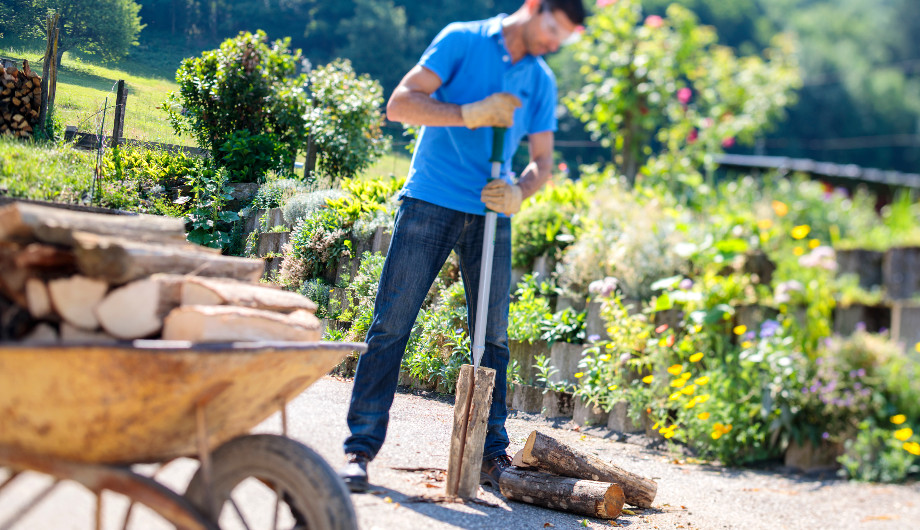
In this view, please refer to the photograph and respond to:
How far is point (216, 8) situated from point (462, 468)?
12.5 feet

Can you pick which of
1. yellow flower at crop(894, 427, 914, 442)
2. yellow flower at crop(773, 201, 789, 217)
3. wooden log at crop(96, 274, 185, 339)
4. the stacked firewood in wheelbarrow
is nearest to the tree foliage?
yellow flower at crop(773, 201, 789, 217)

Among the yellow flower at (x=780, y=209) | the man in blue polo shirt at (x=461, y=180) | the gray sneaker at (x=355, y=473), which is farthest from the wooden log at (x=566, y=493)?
Answer: the yellow flower at (x=780, y=209)

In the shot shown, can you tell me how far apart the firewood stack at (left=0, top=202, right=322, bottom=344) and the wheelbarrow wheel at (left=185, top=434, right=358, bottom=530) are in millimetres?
211

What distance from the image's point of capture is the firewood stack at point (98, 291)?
3.73 feet

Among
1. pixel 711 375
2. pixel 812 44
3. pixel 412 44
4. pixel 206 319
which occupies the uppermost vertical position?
pixel 812 44

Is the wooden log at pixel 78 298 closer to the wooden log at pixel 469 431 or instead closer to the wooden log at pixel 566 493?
the wooden log at pixel 469 431

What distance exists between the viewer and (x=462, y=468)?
219 centimetres

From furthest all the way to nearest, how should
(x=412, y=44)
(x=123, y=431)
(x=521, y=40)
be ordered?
(x=412, y=44)
(x=521, y=40)
(x=123, y=431)

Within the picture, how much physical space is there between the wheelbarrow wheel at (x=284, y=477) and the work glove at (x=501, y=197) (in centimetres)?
113

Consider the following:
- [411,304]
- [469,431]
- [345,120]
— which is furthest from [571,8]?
[345,120]

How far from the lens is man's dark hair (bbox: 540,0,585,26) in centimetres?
215

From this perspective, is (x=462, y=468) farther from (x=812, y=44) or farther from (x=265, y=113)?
(x=812, y=44)

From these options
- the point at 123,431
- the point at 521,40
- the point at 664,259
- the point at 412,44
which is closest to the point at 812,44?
the point at 412,44

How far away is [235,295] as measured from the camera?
1.31 m
